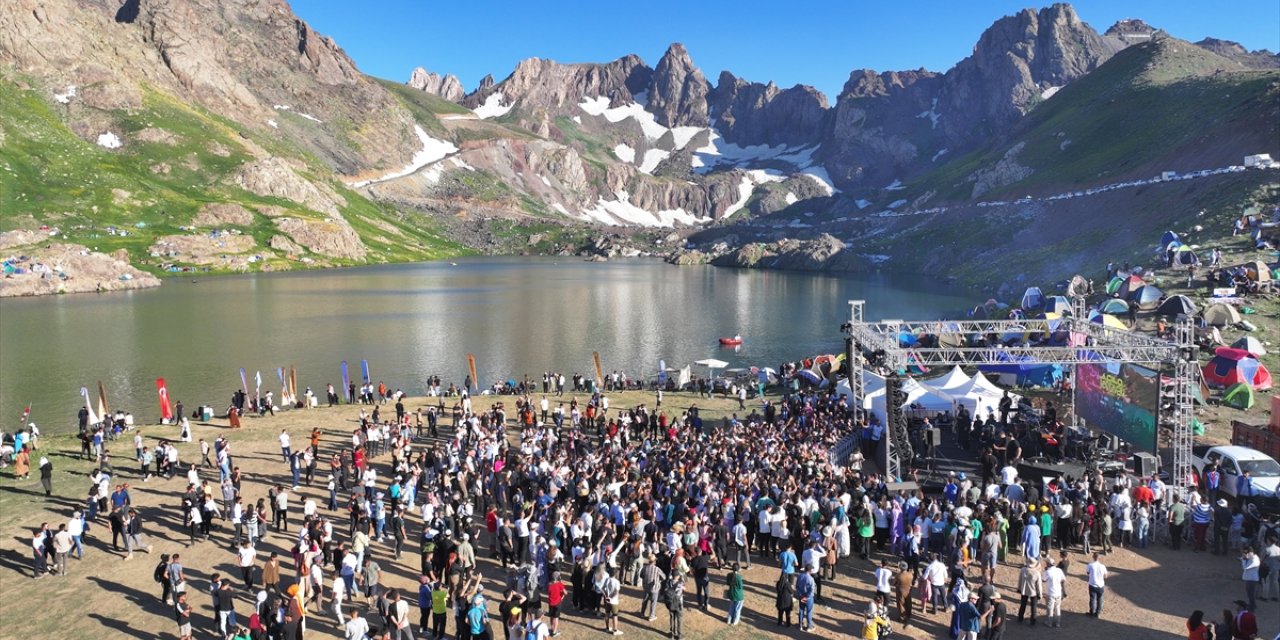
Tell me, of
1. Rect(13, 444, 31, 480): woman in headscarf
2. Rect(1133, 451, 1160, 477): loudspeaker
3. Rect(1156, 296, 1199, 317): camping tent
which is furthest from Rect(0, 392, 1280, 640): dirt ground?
Rect(1156, 296, 1199, 317): camping tent

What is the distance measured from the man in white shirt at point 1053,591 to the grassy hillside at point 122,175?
Result: 155m

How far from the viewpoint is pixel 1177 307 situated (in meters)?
49.6

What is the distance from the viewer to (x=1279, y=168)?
300 ft

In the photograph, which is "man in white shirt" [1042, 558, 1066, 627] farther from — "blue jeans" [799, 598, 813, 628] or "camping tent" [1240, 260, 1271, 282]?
"camping tent" [1240, 260, 1271, 282]

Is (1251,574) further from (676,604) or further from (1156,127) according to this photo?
(1156,127)

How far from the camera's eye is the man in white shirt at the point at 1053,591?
53.5 feet

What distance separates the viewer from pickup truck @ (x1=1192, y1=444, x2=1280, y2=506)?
2345 cm

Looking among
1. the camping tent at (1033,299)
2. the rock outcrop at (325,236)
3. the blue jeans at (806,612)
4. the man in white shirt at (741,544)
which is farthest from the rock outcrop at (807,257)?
the blue jeans at (806,612)

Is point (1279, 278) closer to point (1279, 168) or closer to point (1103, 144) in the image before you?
point (1279, 168)

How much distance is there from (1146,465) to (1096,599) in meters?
10.9

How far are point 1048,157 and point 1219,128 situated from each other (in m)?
56.8

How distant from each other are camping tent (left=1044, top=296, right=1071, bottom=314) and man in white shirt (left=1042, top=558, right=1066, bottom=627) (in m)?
44.8

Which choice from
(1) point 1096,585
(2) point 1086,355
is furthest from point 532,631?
(2) point 1086,355

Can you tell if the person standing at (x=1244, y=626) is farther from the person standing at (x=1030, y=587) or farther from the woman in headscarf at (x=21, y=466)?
the woman in headscarf at (x=21, y=466)
